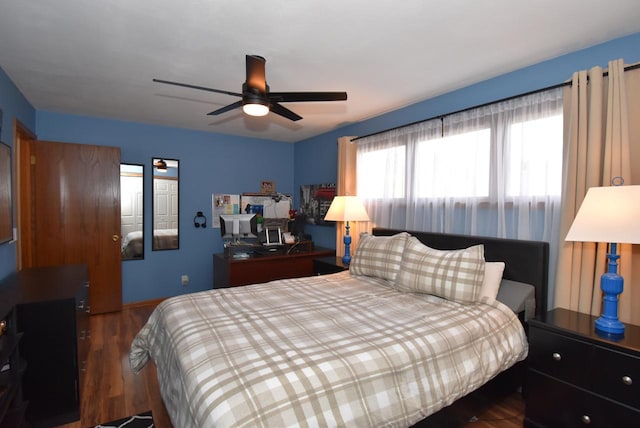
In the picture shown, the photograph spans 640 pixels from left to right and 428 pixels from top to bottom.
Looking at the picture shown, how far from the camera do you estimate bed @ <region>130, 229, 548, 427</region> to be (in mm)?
1212

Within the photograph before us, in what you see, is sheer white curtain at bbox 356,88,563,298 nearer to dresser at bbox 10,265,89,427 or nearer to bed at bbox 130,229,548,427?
bed at bbox 130,229,548,427

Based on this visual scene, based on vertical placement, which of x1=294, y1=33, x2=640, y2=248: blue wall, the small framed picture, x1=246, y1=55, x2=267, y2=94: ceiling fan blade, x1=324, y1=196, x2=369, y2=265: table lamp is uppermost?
x1=294, y1=33, x2=640, y2=248: blue wall

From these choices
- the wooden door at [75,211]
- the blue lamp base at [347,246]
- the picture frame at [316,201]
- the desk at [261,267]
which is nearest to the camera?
the wooden door at [75,211]

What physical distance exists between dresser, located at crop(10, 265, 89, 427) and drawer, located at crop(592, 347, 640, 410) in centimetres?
305

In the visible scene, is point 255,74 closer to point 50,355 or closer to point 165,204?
point 50,355

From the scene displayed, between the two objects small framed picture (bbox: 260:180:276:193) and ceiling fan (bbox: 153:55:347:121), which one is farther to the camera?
small framed picture (bbox: 260:180:276:193)

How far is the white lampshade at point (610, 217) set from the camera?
1.60 metres

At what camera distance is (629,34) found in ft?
6.43

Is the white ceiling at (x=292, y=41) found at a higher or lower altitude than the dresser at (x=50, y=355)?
higher

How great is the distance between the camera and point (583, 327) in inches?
71.1

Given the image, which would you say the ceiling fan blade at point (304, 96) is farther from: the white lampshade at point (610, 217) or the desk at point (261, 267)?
the desk at point (261, 267)

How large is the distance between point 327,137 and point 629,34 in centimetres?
319

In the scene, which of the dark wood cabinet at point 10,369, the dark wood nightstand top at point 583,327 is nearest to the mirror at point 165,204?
the dark wood cabinet at point 10,369

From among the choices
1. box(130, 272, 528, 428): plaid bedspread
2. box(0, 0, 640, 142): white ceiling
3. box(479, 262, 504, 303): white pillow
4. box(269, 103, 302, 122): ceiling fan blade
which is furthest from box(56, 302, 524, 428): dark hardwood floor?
box(0, 0, 640, 142): white ceiling
